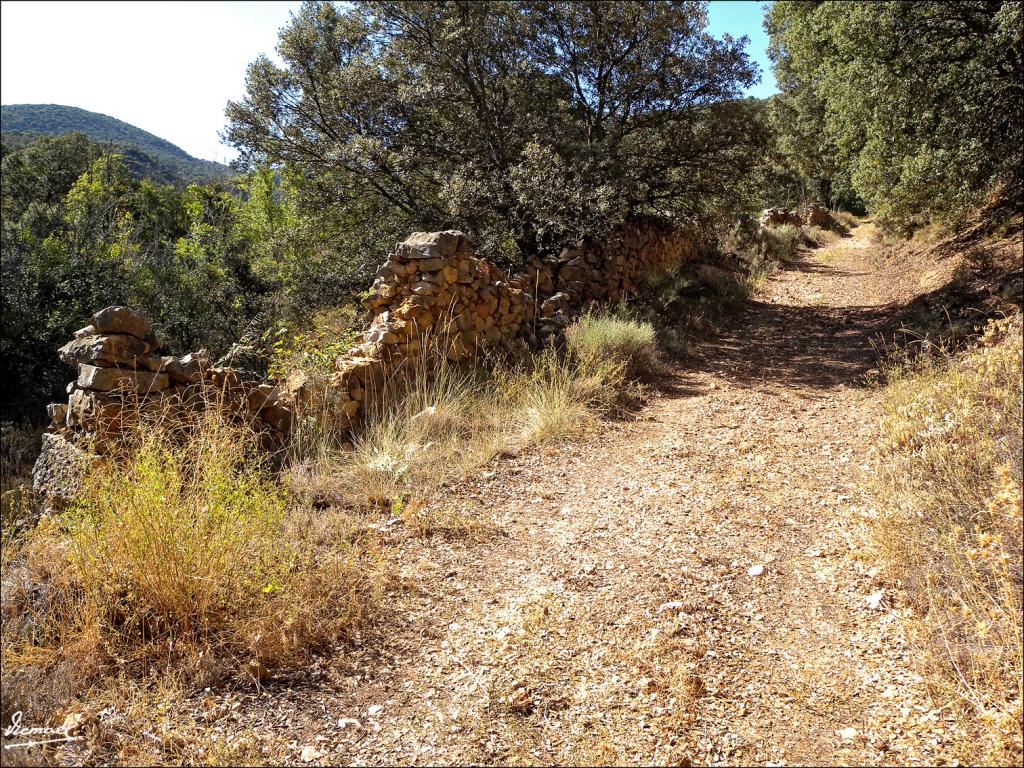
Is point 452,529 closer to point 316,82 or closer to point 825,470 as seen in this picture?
point 825,470

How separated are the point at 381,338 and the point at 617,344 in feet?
9.34

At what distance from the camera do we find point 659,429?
577 cm

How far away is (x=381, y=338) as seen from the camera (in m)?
6.05

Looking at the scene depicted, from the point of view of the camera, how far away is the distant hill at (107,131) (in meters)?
46.8

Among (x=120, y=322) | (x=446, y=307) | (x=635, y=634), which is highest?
(x=446, y=307)

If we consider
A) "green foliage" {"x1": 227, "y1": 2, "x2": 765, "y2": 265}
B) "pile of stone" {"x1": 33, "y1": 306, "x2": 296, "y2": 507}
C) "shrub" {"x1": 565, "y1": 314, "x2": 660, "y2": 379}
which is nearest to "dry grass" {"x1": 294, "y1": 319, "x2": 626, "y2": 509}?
"shrub" {"x1": 565, "y1": 314, "x2": 660, "y2": 379}

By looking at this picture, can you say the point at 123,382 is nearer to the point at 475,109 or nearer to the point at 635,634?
the point at 635,634

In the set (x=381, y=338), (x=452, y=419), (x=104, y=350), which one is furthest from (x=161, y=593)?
(x=381, y=338)

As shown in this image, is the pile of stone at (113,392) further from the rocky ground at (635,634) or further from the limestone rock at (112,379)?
the rocky ground at (635,634)

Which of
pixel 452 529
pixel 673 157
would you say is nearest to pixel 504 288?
pixel 452 529

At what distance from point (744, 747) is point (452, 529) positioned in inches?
87.4

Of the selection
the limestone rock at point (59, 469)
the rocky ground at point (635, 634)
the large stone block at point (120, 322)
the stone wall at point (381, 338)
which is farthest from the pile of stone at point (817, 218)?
the limestone rock at point (59, 469)

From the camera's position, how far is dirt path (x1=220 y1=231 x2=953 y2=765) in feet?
7.27

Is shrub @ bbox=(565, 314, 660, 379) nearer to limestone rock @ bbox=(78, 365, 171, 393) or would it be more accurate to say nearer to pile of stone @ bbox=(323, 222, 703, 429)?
pile of stone @ bbox=(323, 222, 703, 429)
